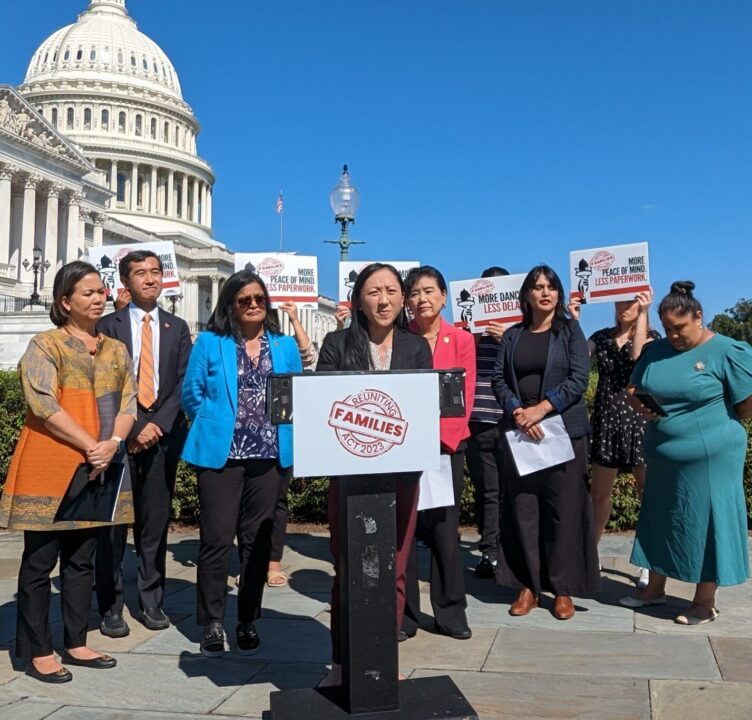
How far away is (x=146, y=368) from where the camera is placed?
543 cm

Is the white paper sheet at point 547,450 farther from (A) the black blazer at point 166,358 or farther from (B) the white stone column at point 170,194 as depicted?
(B) the white stone column at point 170,194

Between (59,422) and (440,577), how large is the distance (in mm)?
2186

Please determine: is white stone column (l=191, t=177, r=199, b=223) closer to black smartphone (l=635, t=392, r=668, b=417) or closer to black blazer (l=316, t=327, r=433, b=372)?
black smartphone (l=635, t=392, r=668, b=417)

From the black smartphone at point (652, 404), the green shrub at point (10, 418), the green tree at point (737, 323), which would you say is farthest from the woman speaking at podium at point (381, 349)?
the green tree at point (737, 323)

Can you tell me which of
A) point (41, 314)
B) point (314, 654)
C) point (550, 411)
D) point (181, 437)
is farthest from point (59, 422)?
point (41, 314)

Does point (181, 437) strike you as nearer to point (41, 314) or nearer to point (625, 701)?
point (625, 701)

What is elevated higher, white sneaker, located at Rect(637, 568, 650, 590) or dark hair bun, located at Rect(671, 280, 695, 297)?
dark hair bun, located at Rect(671, 280, 695, 297)

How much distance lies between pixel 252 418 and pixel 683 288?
2611 millimetres

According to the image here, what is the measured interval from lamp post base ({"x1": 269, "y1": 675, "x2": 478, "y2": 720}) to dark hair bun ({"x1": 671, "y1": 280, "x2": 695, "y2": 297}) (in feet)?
8.99

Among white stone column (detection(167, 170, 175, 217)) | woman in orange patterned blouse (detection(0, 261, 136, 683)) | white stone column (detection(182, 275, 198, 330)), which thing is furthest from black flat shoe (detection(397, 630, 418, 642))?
white stone column (detection(167, 170, 175, 217))

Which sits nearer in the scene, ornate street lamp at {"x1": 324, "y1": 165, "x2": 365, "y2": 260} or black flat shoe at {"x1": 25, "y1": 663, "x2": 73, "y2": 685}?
black flat shoe at {"x1": 25, "y1": 663, "x2": 73, "y2": 685}

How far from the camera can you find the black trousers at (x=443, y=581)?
4.93m

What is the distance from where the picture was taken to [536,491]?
5465mm

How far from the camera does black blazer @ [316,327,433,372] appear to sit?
13.8 feet
